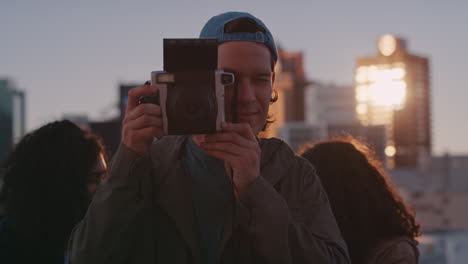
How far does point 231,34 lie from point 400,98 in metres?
111

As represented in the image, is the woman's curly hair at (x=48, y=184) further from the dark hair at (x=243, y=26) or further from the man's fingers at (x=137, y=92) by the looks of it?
the dark hair at (x=243, y=26)

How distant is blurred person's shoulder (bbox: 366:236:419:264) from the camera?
2.73m

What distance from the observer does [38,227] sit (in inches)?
119

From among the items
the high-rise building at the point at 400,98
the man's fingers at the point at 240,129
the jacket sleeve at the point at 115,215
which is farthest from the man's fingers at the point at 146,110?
the high-rise building at the point at 400,98

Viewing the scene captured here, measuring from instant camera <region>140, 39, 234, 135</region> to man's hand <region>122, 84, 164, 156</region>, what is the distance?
2 centimetres

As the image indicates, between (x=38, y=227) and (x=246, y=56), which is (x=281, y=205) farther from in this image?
(x=38, y=227)

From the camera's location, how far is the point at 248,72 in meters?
1.92

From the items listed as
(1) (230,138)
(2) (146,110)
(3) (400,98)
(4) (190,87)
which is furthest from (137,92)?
(3) (400,98)

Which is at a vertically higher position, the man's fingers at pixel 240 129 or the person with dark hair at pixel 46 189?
the man's fingers at pixel 240 129

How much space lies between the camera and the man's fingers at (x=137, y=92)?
1744mm

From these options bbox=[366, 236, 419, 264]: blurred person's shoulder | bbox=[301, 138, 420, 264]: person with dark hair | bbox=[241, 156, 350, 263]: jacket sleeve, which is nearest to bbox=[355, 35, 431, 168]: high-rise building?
bbox=[301, 138, 420, 264]: person with dark hair

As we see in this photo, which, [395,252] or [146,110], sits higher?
[146,110]

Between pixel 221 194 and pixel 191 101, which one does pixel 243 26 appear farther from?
pixel 221 194

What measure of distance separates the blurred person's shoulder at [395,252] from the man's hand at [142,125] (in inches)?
62.0
